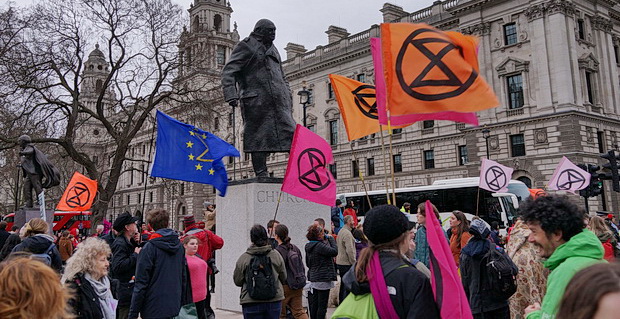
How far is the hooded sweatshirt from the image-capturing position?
4.95 meters

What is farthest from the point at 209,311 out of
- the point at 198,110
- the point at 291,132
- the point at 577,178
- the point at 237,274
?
the point at 198,110

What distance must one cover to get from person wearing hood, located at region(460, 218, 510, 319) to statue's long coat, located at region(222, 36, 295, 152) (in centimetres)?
494

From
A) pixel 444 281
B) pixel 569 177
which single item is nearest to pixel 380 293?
pixel 444 281

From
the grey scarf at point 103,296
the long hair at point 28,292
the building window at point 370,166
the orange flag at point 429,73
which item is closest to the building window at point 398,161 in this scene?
the building window at point 370,166

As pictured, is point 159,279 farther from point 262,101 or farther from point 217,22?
point 217,22

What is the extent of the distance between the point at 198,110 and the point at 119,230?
22.8 meters

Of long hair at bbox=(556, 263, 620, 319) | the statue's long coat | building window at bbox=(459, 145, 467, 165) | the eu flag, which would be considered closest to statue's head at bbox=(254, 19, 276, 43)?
the statue's long coat

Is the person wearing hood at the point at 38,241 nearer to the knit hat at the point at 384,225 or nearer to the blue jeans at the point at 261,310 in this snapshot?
the blue jeans at the point at 261,310

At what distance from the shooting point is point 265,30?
31.5 ft

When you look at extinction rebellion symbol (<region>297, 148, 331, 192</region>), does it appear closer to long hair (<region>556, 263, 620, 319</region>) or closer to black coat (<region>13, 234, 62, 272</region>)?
black coat (<region>13, 234, 62, 272</region>)

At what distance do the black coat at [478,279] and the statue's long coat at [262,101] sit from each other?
4.90m

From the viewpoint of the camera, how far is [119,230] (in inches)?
237

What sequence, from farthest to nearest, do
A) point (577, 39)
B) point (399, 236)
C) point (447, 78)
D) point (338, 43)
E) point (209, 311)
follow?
point (338, 43), point (577, 39), point (209, 311), point (447, 78), point (399, 236)

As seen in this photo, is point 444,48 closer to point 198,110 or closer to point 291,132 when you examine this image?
point 291,132
